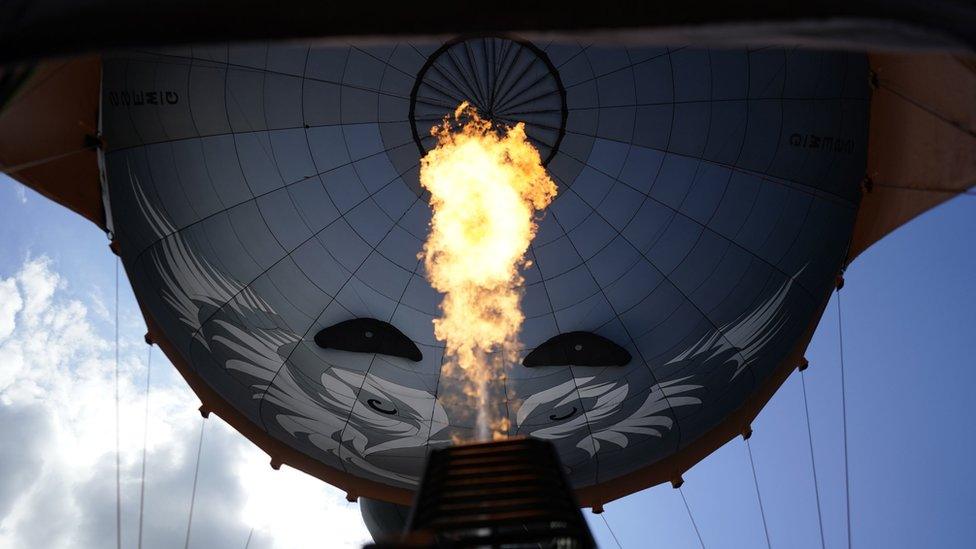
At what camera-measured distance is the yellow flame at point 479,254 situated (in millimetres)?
13578

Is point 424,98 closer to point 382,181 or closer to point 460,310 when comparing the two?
point 382,181

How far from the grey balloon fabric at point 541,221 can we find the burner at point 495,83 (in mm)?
37

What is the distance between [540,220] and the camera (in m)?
13.7

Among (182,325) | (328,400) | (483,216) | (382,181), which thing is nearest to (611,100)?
(483,216)

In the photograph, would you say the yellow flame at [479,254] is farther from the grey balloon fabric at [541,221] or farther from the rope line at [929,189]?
the rope line at [929,189]

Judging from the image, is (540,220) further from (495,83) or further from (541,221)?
(495,83)

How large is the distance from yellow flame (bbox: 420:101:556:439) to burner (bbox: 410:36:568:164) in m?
0.91

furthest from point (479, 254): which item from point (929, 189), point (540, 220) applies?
point (929, 189)

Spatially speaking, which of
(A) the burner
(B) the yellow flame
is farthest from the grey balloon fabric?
(B) the yellow flame

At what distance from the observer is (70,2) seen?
19.5 feet

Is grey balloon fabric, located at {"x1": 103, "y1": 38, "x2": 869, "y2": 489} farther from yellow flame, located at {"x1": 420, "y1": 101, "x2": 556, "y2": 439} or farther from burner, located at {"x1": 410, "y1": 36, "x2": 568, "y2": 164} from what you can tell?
yellow flame, located at {"x1": 420, "y1": 101, "x2": 556, "y2": 439}

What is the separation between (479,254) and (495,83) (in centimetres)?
300

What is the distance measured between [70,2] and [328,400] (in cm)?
915

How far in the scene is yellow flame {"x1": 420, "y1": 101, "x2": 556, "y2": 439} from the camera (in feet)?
44.5
